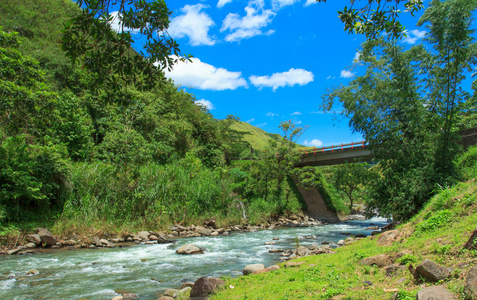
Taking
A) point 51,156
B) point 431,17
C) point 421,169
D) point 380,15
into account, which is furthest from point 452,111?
point 51,156

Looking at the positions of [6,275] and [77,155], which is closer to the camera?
[6,275]

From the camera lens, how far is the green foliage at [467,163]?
11923mm

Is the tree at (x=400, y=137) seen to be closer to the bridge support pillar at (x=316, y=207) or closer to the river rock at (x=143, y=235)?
the river rock at (x=143, y=235)

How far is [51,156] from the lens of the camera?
1435 cm

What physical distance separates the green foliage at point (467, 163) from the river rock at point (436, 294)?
10.1 metres

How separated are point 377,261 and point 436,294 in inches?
94.3

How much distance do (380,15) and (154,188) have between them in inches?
648

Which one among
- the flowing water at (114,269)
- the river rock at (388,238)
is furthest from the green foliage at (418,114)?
the flowing water at (114,269)

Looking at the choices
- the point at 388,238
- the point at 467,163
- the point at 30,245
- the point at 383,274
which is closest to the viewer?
the point at 383,274

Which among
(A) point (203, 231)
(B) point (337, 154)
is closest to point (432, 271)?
(A) point (203, 231)

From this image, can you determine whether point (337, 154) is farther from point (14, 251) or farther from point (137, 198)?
point (14, 251)

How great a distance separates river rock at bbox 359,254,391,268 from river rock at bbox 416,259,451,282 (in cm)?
137

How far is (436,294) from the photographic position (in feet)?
12.5

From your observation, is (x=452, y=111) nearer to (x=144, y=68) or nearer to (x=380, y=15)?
(x=380, y=15)
